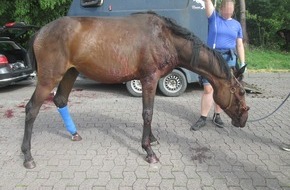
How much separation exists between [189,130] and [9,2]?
8527 millimetres

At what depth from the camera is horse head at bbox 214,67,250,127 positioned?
434cm

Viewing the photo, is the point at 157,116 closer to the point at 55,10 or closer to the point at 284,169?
the point at 284,169

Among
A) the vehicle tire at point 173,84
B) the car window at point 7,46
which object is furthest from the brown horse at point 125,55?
the car window at point 7,46

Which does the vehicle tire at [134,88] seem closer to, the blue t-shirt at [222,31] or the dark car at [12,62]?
the dark car at [12,62]

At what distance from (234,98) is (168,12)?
3811mm

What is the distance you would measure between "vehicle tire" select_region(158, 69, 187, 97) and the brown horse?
11.7 feet

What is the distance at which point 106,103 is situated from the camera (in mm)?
7359

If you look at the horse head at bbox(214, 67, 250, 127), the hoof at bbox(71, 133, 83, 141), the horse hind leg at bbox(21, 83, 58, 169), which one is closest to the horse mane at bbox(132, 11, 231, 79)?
the horse head at bbox(214, 67, 250, 127)

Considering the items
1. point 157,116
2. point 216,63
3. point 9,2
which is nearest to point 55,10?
point 9,2

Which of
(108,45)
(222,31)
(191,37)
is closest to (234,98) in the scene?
(191,37)

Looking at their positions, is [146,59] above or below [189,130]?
above

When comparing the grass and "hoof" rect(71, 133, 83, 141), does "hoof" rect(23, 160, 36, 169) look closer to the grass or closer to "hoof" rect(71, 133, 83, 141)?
"hoof" rect(71, 133, 83, 141)

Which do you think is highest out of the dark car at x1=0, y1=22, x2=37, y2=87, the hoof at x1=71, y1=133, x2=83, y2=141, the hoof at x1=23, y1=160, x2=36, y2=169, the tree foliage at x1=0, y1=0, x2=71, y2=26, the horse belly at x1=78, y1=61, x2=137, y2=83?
the horse belly at x1=78, y1=61, x2=137, y2=83

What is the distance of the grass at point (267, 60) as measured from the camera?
11148 mm
